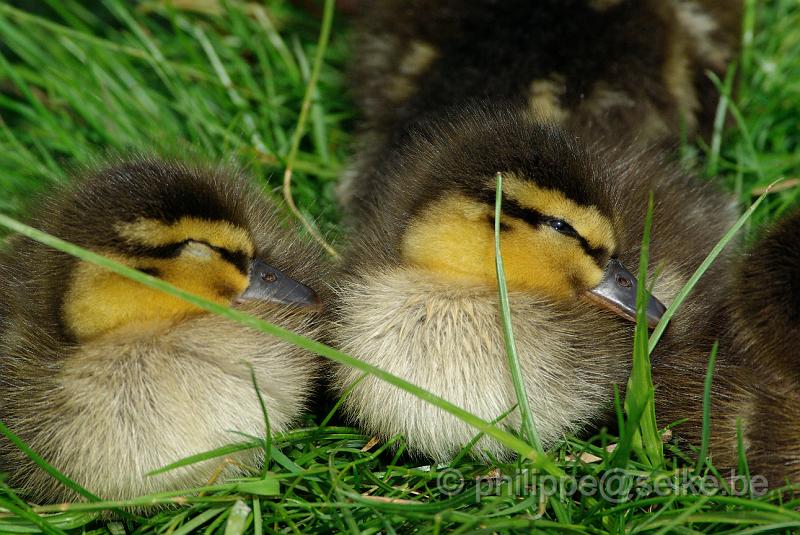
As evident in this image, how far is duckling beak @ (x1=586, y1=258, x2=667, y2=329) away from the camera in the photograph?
4.68ft

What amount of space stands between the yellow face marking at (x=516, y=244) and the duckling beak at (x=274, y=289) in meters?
0.17

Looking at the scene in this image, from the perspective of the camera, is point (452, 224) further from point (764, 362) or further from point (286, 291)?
point (764, 362)

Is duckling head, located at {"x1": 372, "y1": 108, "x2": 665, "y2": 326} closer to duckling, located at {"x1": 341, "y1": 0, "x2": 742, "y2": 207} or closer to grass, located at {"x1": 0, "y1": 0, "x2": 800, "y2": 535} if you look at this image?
grass, located at {"x1": 0, "y1": 0, "x2": 800, "y2": 535}

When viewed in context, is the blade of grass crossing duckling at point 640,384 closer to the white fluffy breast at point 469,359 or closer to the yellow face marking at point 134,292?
the white fluffy breast at point 469,359

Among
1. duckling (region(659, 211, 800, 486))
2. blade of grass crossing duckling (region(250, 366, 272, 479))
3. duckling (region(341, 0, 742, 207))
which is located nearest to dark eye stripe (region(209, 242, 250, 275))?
blade of grass crossing duckling (region(250, 366, 272, 479))

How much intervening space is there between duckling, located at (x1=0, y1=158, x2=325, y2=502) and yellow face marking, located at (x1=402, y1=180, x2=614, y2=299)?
21 centimetres

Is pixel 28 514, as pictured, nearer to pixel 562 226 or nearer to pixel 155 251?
pixel 155 251

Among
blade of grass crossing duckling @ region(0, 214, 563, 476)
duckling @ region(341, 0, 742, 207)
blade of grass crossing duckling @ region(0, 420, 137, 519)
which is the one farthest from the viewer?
duckling @ region(341, 0, 742, 207)

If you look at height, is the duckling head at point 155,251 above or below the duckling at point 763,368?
above

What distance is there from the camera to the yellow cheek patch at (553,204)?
4.47ft

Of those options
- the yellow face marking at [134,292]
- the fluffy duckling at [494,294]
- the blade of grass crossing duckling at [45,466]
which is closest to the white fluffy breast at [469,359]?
the fluffy duckling at [494,294]

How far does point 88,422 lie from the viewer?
1.34m

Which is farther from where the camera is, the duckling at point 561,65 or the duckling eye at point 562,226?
the duckling at point 561,65

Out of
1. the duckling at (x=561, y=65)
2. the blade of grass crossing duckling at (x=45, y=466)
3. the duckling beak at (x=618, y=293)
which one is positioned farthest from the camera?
the duckling at (x=561, y=65)
